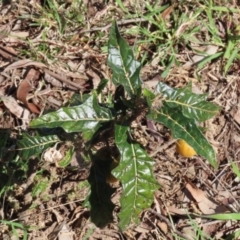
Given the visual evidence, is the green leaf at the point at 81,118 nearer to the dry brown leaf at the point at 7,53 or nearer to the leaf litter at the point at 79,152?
the leaf litter at the point at 79,152

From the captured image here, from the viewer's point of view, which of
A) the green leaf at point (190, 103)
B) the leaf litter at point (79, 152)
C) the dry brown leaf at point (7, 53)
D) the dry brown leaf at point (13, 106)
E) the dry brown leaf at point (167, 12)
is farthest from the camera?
the dry brown leaf at point (167, 12)

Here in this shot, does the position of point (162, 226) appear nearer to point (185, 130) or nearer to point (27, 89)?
point (185, 130)

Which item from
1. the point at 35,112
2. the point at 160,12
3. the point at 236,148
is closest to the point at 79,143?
the point at 35,112

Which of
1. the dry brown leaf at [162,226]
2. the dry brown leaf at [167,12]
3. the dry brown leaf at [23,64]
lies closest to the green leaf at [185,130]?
the dry brown leaf at [162,226]

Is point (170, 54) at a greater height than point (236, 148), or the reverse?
point (170, 54)

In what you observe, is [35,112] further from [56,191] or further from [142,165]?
[142,165]

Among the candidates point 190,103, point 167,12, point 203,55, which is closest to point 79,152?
point 190,103
